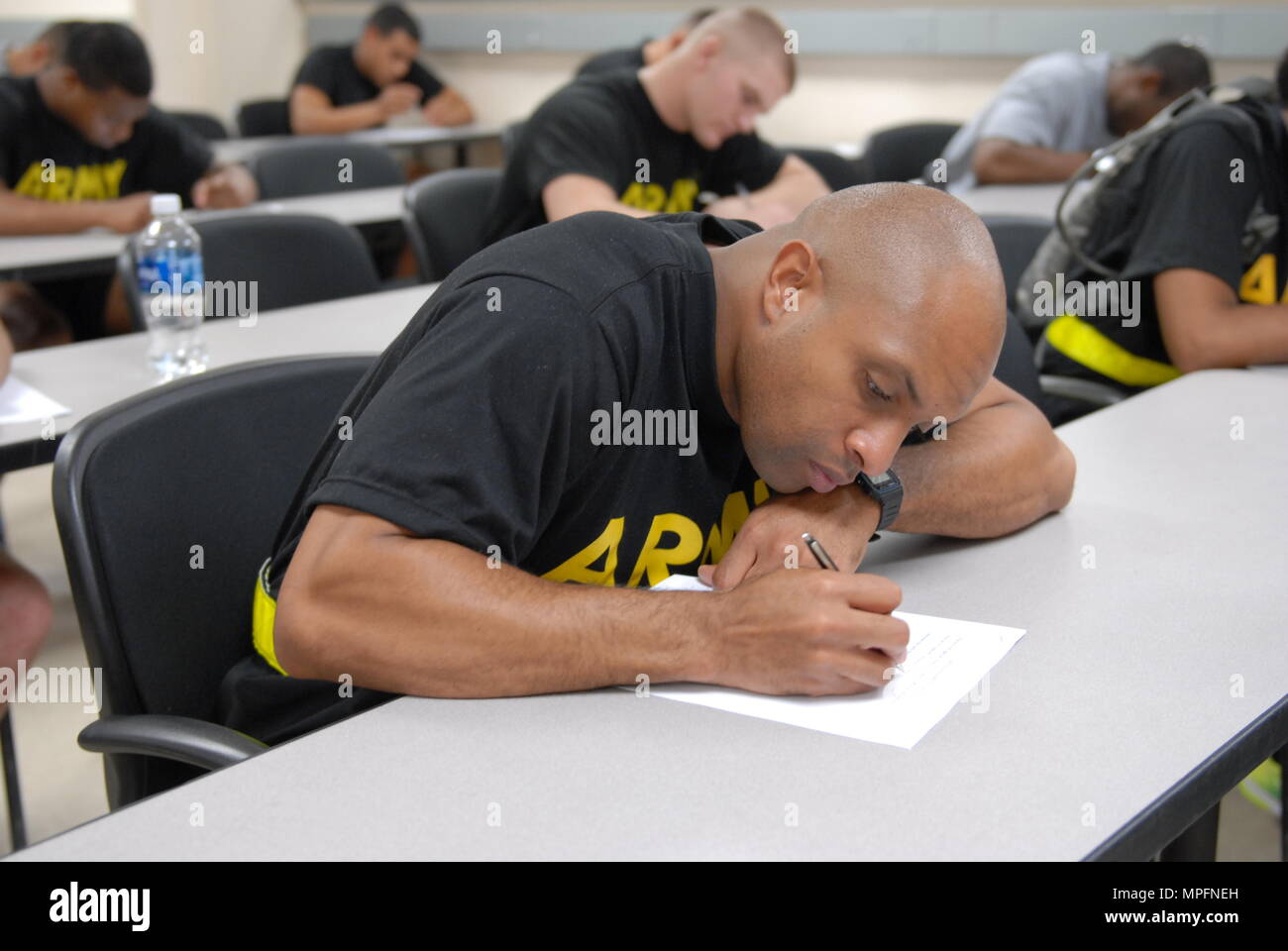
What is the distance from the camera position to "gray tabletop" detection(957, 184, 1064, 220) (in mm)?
3520

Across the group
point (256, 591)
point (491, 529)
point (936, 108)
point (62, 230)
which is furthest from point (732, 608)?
point (936, 108)

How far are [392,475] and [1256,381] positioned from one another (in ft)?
4.97

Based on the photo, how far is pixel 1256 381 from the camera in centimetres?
199

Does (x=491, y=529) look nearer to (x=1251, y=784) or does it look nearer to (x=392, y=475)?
(x=392, y=475)

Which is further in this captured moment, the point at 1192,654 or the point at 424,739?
the point at 1192,654

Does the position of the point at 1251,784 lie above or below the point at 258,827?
below

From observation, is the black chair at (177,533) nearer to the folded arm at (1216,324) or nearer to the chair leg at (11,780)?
the chair leg at (11,780)

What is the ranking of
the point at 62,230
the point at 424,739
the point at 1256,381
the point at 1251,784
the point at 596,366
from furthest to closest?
the point at 62,230 < the point at 1251,784 < the point at 1256,381 < the point at 596,366 < the point at 424,739

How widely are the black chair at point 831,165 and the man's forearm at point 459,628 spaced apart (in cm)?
311

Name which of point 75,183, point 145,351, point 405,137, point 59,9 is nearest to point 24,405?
point 145,351

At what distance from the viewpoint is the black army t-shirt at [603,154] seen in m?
2.77

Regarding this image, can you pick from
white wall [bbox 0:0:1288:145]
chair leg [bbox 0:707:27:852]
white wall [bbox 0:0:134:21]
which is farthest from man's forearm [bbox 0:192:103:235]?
white wall [bbox 0:0:134:21]

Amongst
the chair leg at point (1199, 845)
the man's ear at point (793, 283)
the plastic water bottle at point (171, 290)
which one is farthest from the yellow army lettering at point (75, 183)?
the chair leg at point (1199, 845)

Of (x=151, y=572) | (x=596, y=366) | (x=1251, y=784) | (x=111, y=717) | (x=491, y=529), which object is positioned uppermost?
(x=596, y=366)
